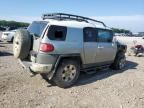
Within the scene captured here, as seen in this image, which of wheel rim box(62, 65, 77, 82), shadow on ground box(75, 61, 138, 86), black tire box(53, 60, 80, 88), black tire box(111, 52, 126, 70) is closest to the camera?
black tire box(53, 60, 80, 88)

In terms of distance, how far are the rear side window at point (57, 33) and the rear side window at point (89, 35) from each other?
97 cm

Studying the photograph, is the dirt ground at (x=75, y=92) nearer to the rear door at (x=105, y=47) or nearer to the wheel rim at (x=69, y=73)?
the wheel rim at (x=69, y=73)

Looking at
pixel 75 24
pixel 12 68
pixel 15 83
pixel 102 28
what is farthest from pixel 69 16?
pixel 12 68

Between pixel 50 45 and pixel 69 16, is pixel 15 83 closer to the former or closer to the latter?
pixel 50 45

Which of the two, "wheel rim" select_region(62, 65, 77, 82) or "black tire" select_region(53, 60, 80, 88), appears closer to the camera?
"black tire" select_region(53, 60, 80, 88)

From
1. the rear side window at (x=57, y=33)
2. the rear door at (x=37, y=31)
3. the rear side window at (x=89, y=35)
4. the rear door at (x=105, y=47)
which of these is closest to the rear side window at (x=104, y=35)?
the rear door at (x=105, y=47)

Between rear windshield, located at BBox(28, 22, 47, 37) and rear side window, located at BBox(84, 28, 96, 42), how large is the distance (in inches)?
58.4

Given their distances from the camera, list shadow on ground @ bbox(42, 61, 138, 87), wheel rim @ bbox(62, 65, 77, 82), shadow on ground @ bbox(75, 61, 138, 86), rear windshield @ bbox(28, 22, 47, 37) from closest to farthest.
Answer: rear windshield @ bbox(28, 22, 47, 37) → wheel rim @ bbox(62, 65, 77, 82) → shadow on ground @ bbox(42, 61, 138, 87) → shadow on ground @ bbox(75, 61, 138, 86)

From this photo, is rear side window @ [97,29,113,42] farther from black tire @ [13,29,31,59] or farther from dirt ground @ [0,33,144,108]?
black tire @ [13,29,31,59]

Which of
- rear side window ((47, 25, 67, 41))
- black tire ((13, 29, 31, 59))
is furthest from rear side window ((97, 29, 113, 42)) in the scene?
black tire ((13, 29, 31, 59))

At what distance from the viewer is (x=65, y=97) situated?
20.9 ft

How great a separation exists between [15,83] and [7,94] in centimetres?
103

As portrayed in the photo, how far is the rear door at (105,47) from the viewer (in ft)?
27.6

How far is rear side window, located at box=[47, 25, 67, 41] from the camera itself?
673cm
